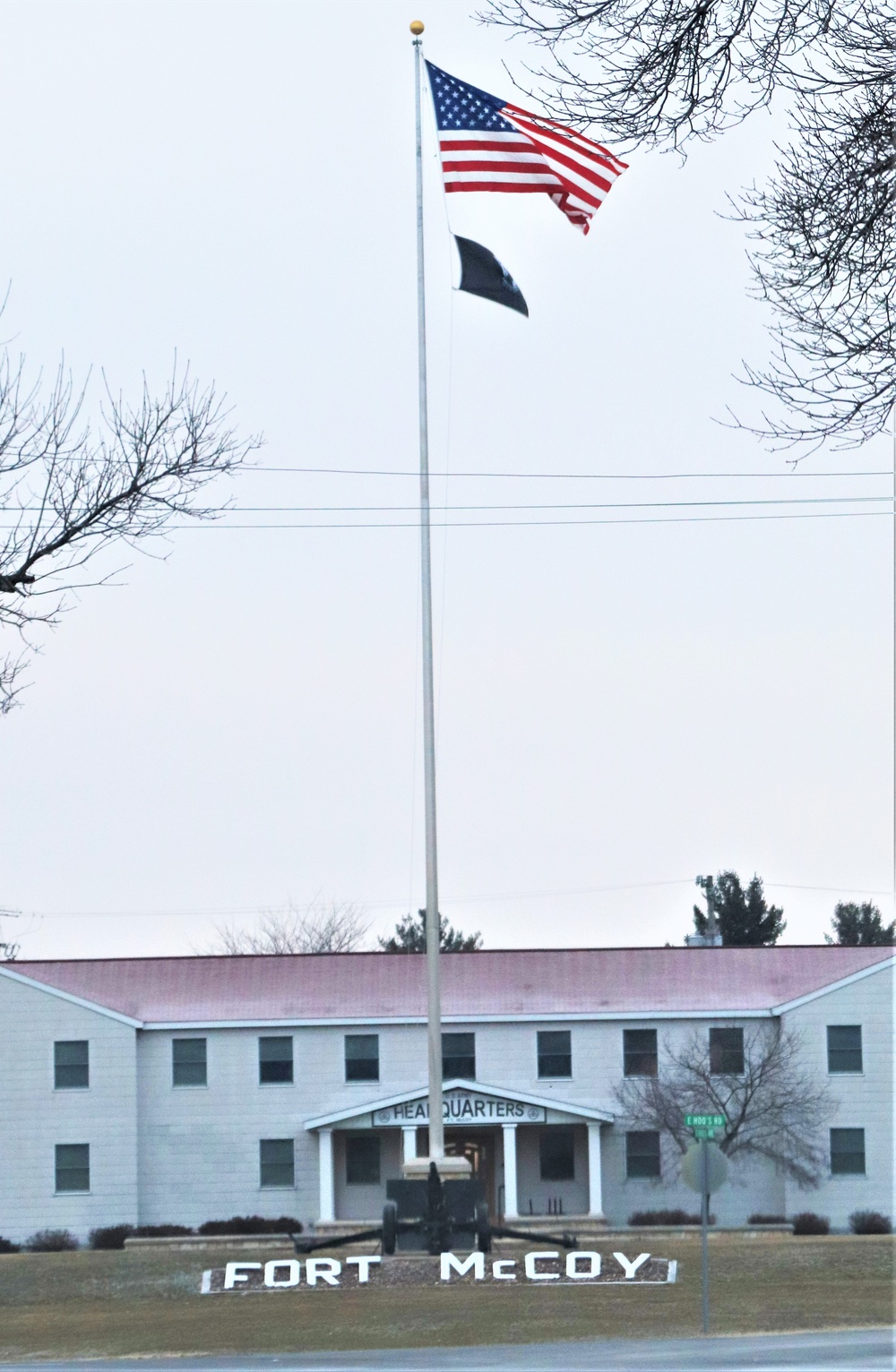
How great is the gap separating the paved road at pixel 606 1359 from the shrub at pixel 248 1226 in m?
18.3

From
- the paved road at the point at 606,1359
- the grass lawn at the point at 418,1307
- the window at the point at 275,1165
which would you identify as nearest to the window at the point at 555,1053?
the window at the point at 275,1165

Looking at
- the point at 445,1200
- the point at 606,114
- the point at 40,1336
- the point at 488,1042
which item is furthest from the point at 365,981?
the point at 606,114

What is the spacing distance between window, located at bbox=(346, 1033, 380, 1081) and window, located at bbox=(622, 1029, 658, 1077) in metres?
6.13

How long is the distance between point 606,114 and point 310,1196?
1616 inches

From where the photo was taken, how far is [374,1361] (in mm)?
25000

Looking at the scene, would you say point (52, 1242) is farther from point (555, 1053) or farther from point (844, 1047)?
point (844, 1047)

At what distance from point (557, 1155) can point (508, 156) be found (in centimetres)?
3204

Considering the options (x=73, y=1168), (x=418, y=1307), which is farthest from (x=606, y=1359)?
(x=73, y=1168)

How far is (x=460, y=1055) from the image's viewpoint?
162ft

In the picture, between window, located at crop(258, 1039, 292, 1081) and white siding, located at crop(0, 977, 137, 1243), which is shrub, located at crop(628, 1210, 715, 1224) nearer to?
window, located at crop(258, 1039, 292, 1081)

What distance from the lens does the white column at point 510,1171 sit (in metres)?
47.6

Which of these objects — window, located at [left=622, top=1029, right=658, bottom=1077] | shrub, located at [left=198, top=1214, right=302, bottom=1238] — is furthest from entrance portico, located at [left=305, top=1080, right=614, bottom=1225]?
window, located at [left=622, top=1029, right=658, bottom=1077]

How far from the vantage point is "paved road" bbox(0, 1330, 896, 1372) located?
73.8 ft

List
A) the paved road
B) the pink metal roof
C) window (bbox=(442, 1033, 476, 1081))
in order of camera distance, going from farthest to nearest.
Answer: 1. the pink metal roof
2. window (bbox=(442, 1033, 476, 1081))
3. the paved road
